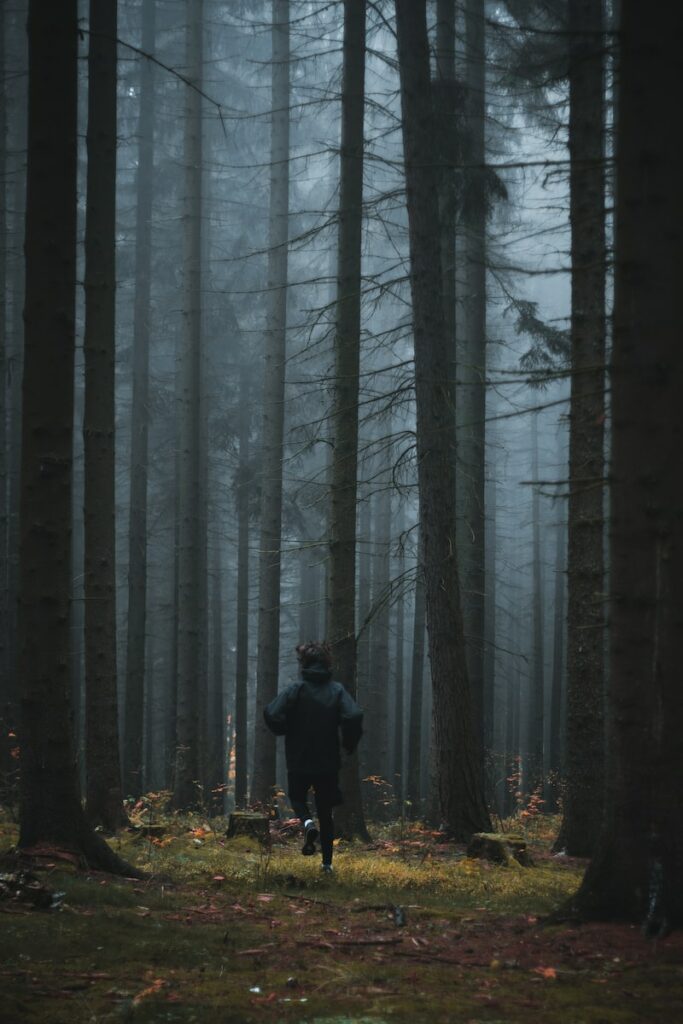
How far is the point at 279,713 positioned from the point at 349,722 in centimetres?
66

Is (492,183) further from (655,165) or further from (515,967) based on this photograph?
(515,967)

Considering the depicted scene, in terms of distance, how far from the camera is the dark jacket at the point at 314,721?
28.7ft

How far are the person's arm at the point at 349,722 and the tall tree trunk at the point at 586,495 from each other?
2753mm

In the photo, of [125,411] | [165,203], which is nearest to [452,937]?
[165,203]

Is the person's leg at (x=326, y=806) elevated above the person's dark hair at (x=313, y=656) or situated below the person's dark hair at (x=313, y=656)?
below

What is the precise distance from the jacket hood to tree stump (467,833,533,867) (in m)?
2.43

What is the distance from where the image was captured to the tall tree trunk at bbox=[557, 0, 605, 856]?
1009cm

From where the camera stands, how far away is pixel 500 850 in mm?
9469

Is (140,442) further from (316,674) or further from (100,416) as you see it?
(316,674)

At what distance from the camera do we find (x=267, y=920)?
6.22 metres

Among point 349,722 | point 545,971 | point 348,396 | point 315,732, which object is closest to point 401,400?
point 348,396

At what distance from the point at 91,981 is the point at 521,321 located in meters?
12.7

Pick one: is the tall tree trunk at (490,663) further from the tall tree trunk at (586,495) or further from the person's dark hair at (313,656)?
the person's dark hair at (313,656)

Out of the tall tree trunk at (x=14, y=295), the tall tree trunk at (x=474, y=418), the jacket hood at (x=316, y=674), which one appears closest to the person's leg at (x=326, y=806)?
the jacket hood at (x=316, y=674)
